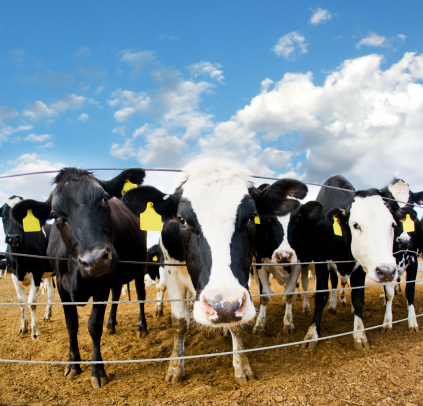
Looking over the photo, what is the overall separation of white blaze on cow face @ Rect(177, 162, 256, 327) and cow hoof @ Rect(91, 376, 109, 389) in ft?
7.29

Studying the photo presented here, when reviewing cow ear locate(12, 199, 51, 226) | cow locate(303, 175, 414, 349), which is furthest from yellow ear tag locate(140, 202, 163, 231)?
cow locate(303, 175, 414, 349)

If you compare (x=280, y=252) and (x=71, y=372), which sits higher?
(x=280, y=252)

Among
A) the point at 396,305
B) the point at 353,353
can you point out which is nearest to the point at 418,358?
the point at 353,353

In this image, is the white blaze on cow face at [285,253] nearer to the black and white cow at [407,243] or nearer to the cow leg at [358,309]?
the cow leg at [358,309]

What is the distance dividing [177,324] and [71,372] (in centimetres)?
156

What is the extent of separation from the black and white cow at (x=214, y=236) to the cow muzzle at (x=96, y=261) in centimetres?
68

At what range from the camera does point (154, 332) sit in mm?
6527

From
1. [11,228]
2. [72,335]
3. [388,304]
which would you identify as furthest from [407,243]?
[11,228]

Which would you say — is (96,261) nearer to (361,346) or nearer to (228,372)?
(228,372)

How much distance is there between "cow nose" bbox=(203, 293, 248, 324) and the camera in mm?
2586

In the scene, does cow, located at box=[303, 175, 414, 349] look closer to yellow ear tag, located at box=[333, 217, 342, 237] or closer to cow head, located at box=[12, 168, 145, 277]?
yellow ear tag, located at box=[333, 217, 342, 237]

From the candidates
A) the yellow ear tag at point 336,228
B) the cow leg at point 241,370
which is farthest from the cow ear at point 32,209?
the yellow ear tag at point 336,228

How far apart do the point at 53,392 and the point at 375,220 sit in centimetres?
456

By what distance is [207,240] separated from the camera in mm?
3074
